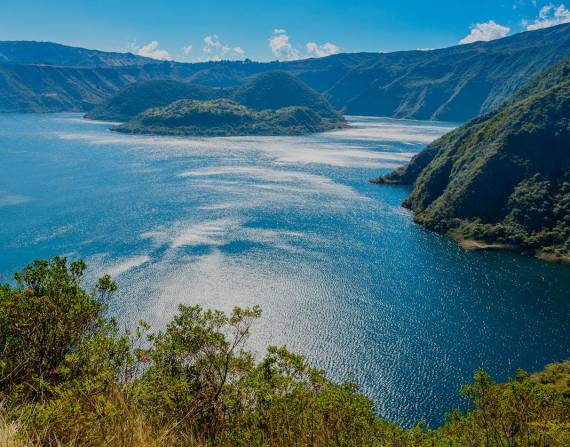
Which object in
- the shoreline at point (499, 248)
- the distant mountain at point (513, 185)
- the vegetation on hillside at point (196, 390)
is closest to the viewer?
the vegetation on hillside at point (196, 390)

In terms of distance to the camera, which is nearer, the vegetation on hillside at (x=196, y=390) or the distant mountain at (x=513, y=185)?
the vegetation on hillside at (x=196, y=390)

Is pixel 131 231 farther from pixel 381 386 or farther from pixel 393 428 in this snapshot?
pixel 393 428

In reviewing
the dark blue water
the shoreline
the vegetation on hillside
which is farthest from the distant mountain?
the vegetation on hillside

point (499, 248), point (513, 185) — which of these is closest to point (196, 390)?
point (499, 248)

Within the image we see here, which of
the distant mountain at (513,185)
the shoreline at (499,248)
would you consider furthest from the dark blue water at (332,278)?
the distant mountain at (513,185)

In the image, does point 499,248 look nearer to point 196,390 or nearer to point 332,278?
point 332,278

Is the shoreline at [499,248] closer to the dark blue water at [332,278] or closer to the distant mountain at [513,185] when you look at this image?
the distant mountain at [513,185]

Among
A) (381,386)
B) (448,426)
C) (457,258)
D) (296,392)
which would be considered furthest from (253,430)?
(457,258)

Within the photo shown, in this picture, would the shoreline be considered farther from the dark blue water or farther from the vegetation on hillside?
the vegetation on hillside
